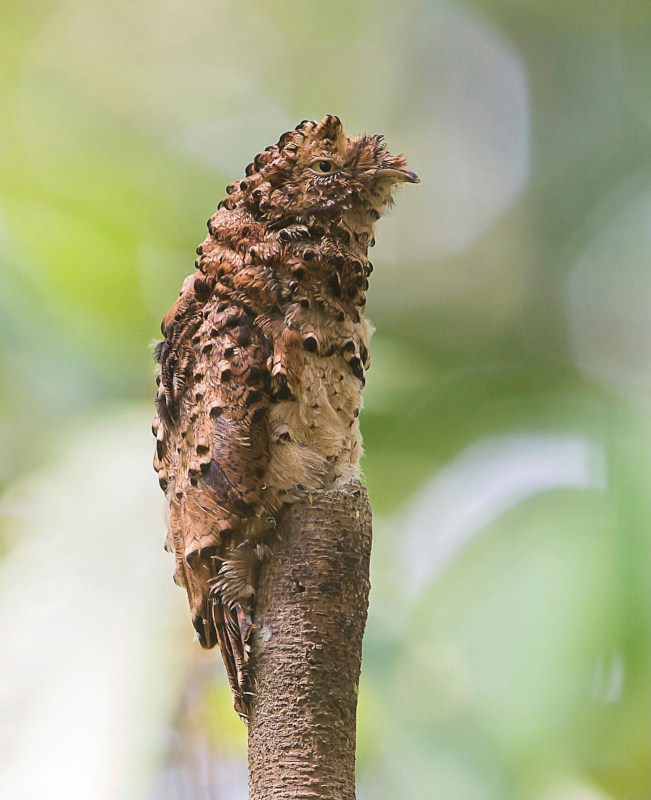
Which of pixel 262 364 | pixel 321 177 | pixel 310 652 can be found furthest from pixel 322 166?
pixel 310 652

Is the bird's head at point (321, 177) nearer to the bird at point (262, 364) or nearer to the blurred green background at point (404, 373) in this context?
the bird at point (262, 364)

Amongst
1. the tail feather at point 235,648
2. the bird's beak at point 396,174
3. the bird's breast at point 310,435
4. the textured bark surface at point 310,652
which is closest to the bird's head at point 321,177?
the bird's beak at point 396,174

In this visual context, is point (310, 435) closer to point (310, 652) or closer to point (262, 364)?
point (262, 364)

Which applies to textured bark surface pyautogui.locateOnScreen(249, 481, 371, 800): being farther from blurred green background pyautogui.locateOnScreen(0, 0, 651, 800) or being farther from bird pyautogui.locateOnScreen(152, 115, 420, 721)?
blurred green background pyautogui.locateOnScreen(0, 0, 651, 800)

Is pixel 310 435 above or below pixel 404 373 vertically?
below

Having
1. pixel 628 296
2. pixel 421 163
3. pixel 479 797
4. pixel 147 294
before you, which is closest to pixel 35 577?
pixel 147 294

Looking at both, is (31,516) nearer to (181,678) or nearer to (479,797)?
(181,678)
